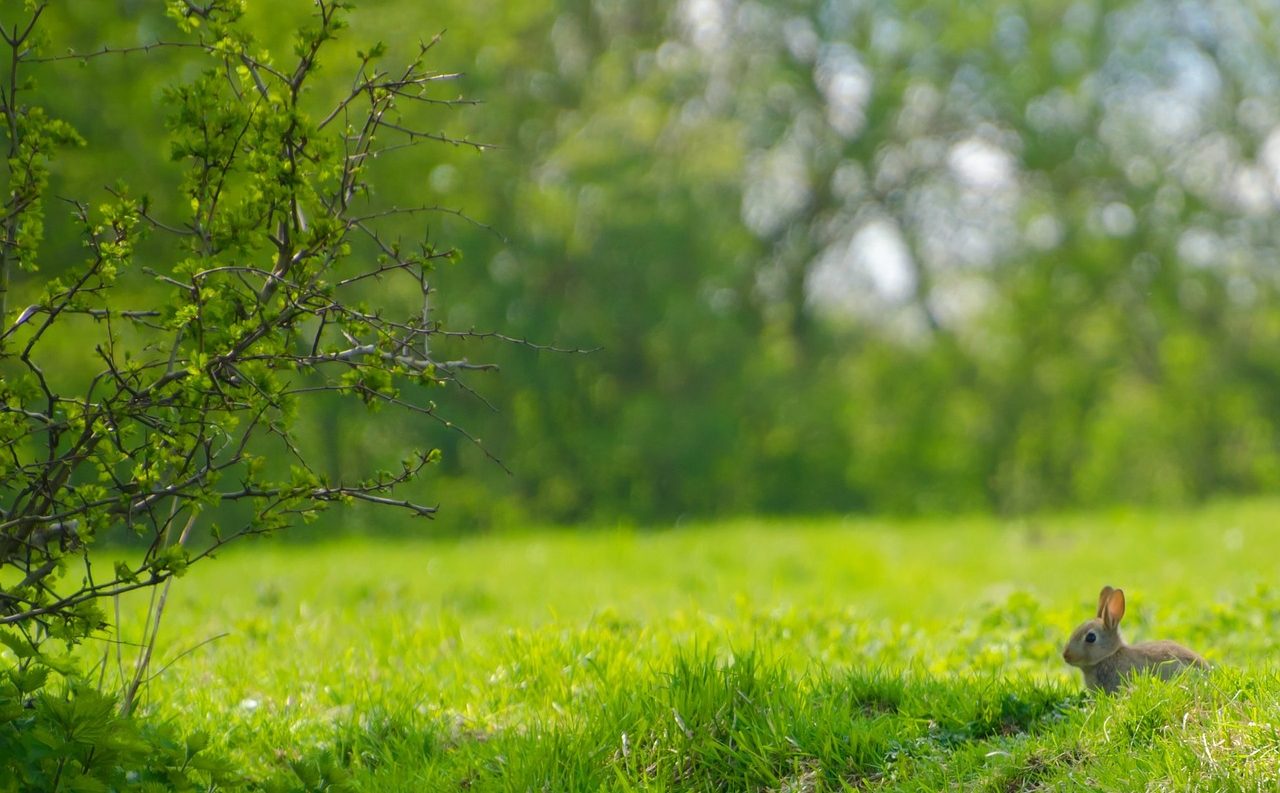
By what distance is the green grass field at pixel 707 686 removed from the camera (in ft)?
15.1

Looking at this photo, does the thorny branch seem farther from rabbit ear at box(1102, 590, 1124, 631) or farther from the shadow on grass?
rabbit ear at box(1102, 590, 1124, 631)

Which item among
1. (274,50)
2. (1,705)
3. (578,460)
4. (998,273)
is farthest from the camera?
(998,273)

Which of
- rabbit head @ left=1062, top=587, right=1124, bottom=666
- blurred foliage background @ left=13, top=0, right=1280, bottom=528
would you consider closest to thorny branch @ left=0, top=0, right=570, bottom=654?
rabbit head @ left=1062, top=587, right=1124, bottom=666

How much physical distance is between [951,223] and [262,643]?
22.1 metres

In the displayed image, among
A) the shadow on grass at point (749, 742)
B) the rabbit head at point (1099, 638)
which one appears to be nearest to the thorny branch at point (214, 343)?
the shadow on grass at point (749, 742)

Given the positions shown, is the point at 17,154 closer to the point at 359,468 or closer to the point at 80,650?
the point at 80,650

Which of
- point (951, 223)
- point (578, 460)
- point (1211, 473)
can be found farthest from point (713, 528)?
point (1211, 473)

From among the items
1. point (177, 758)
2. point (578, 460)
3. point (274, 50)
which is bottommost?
point (177, 758)

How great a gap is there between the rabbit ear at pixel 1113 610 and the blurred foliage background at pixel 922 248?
1883 cm

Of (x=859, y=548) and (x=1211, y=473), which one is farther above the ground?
(x=1211, y=473)

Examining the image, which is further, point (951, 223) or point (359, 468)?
point (951, 223)

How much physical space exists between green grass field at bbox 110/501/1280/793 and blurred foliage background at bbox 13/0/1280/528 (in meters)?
12.7

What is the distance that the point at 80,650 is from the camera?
25.6 ft

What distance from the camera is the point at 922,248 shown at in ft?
91.1
